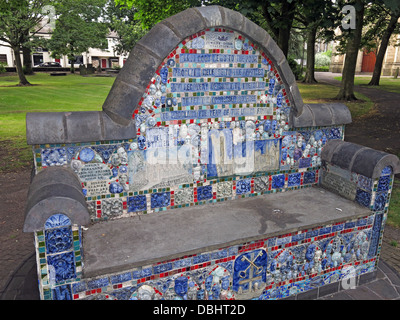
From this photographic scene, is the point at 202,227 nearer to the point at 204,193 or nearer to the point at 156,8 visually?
the point at 204,193

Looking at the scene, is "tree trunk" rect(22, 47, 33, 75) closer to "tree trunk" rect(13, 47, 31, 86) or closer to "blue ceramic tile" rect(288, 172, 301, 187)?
"tree trunk" rect(13, 47, 31, 86)

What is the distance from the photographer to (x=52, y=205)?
2.83m

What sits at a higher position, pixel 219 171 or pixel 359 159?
pixel 359 159

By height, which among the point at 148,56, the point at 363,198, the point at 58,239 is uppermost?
the point at 148,56

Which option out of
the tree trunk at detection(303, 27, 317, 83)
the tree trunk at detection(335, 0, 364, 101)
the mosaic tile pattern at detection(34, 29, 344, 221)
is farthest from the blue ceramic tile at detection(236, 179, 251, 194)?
A: the tree trunk at detection(303, 27, 317, 83)

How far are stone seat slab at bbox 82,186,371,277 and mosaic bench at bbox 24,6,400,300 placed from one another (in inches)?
0.8

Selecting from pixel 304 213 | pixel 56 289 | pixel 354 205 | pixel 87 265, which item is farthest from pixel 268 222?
pixel 56 289

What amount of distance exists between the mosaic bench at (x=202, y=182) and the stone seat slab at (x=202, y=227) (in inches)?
0.8

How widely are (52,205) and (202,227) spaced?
62.8 inches

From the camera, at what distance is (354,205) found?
4469mm

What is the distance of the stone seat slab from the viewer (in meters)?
3.25

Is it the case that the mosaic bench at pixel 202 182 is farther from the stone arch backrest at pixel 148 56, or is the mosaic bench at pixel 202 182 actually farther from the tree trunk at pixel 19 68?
the tree trunk at pixel 19 68

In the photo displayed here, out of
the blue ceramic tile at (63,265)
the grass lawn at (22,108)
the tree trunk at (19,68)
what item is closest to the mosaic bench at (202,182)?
the blue ceramic tile at (63,265)

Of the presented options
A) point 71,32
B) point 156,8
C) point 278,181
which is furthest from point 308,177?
point 71,32
